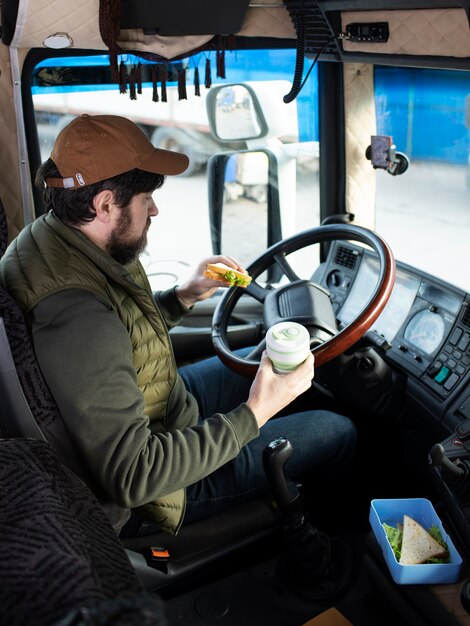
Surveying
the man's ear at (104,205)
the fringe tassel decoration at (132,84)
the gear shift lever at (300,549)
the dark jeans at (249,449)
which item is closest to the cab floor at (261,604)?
the gear shift lever at (300,549)

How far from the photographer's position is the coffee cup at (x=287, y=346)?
1740 mm

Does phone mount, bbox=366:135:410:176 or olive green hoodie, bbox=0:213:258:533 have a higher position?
phone mount, bbox=366:135:410:176

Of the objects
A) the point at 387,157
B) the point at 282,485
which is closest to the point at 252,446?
the point at 282,485

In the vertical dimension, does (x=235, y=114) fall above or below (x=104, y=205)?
above

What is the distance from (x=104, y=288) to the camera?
180cm

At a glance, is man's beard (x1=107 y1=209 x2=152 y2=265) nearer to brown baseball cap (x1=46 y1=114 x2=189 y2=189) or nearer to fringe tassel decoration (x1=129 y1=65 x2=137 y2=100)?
brown baseball cap (x1=46 y1=114 x2=189 y2=189)

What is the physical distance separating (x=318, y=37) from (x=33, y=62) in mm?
1062

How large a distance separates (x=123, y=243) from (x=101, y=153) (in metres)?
0.25

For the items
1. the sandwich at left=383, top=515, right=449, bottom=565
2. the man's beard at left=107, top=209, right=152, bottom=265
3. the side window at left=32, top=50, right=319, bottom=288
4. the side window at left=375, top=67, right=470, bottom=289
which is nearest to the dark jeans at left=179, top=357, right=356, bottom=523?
the sandwich at left=383, top=515, right=449, bottom=565

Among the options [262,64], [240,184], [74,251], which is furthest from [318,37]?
[74,251]

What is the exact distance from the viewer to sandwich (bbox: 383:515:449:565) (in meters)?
1.86

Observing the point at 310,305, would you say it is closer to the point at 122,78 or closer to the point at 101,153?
the point at 101,153

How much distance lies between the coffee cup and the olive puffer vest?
0.36 m

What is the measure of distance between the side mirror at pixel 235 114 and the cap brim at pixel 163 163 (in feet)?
3.22
